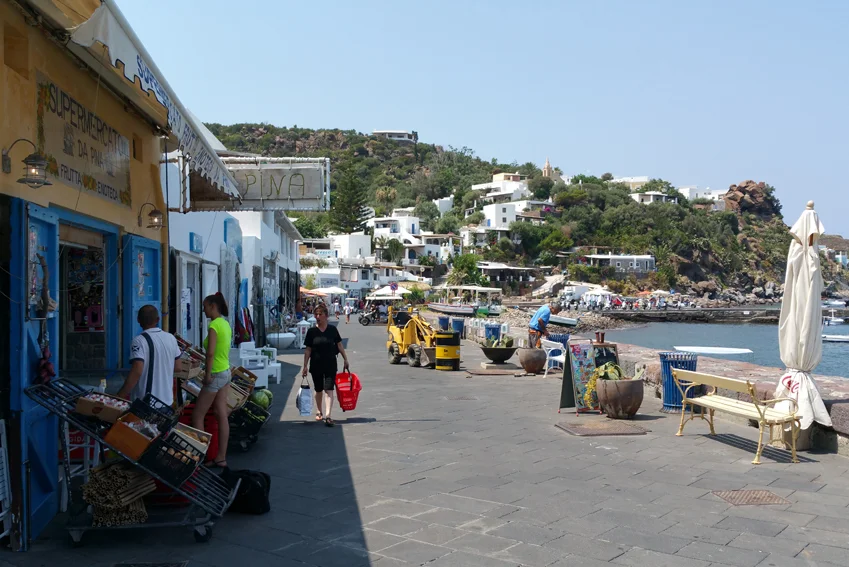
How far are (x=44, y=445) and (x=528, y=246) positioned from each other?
326 ft

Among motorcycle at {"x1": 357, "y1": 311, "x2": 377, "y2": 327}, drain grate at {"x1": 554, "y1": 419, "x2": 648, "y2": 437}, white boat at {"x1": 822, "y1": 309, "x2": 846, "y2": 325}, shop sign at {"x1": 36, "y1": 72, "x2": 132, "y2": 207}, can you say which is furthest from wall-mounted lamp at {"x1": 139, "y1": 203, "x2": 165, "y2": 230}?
white boat at {"x1": 822, "y1": 309, "x2": 846, "y2": 325}

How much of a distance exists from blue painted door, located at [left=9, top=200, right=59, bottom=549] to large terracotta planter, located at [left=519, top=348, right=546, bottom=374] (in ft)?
35.8

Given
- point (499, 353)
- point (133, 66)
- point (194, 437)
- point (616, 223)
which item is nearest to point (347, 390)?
point (194, 437)

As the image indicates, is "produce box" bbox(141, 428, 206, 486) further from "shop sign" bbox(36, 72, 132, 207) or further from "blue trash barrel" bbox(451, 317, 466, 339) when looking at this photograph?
"blue trash barrel" bbox(451, 317, 466, 339)

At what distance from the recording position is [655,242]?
363 ft

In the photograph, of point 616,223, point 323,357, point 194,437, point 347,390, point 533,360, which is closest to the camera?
point 194,437

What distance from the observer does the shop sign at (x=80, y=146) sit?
544 centimetres

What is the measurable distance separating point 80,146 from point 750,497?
6195 mm

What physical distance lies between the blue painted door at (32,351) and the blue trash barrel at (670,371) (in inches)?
309

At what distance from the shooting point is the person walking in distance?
22.2ft

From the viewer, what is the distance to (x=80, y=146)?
20.2 feet

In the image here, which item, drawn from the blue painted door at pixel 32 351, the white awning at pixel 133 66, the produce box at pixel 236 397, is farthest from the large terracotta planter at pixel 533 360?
the blue painted door at pixel 32 351

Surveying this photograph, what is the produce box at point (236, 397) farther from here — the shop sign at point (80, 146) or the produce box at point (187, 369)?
the shop sign at point (80, 146)

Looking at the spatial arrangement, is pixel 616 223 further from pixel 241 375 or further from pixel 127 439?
pixel 127 439
